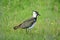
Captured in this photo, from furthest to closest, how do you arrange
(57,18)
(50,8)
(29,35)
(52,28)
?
(50,8)
(57,18)
(52,28)
(29,35)

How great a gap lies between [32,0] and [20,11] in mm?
1213

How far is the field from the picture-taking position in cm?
1263

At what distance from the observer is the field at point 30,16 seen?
Result: 12633 mm

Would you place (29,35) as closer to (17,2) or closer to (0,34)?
(0,34)

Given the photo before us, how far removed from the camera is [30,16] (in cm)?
1555

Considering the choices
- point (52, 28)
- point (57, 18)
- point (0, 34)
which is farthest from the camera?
point (57, 18)

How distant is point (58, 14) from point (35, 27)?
223 centimetres

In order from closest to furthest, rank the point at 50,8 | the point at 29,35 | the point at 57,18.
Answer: the point at 29,35, the point at 57,18, the point at 50,8

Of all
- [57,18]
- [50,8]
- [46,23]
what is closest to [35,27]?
[46,23]

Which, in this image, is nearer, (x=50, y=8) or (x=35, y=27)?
(x=35, y=27)

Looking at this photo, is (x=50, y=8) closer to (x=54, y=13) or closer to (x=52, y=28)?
(x=54, y=13)

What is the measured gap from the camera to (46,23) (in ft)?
46.8

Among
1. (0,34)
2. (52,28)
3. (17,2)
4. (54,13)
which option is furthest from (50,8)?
(0,34)

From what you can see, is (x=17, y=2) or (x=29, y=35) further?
(x=17, y=2)
